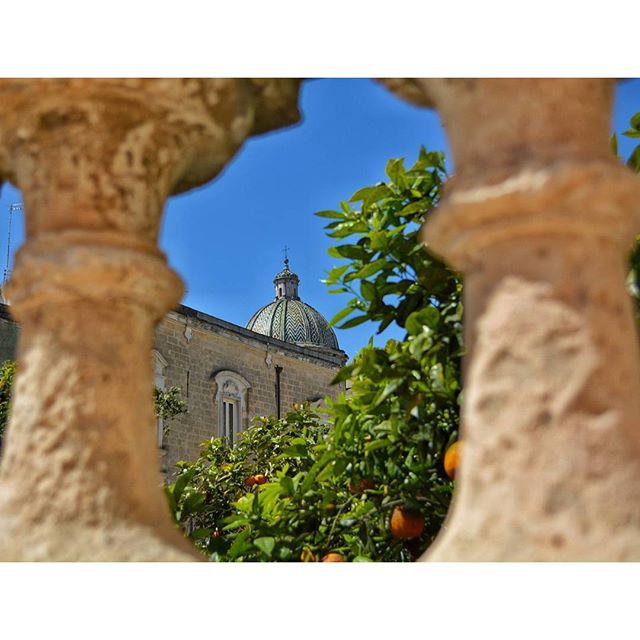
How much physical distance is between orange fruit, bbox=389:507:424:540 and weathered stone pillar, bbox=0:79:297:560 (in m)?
0.88

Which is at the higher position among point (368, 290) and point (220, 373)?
point (220, 373)

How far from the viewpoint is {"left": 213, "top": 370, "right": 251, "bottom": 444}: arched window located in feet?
39.2

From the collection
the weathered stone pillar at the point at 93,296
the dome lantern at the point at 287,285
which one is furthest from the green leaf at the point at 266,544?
the dome lantern at the point at 287,285

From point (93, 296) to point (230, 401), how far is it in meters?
11.4

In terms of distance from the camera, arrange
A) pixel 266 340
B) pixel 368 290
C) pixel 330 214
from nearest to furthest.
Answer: pixel 368 290
pixel 330 214
pixel 266 340

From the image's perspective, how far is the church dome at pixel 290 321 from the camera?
51.2 feet

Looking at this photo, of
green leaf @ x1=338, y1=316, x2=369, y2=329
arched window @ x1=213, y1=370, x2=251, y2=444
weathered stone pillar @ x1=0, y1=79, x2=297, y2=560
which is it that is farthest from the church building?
weathered stone pillar @ x1=0, y1=79, x2=297, y2=560

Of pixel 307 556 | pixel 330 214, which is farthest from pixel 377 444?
pixel 330 214

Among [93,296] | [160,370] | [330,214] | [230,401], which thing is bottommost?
[93,296]

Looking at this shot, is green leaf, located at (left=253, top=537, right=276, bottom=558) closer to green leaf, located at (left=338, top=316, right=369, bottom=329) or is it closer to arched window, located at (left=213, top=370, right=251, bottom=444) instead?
green leaf, located at (left=338, top=316, right=369, bottom=329)

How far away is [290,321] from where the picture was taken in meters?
15.8

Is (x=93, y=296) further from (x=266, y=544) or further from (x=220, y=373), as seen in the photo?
(x=220, y=373)

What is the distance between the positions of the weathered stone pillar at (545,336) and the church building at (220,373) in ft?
30.1
